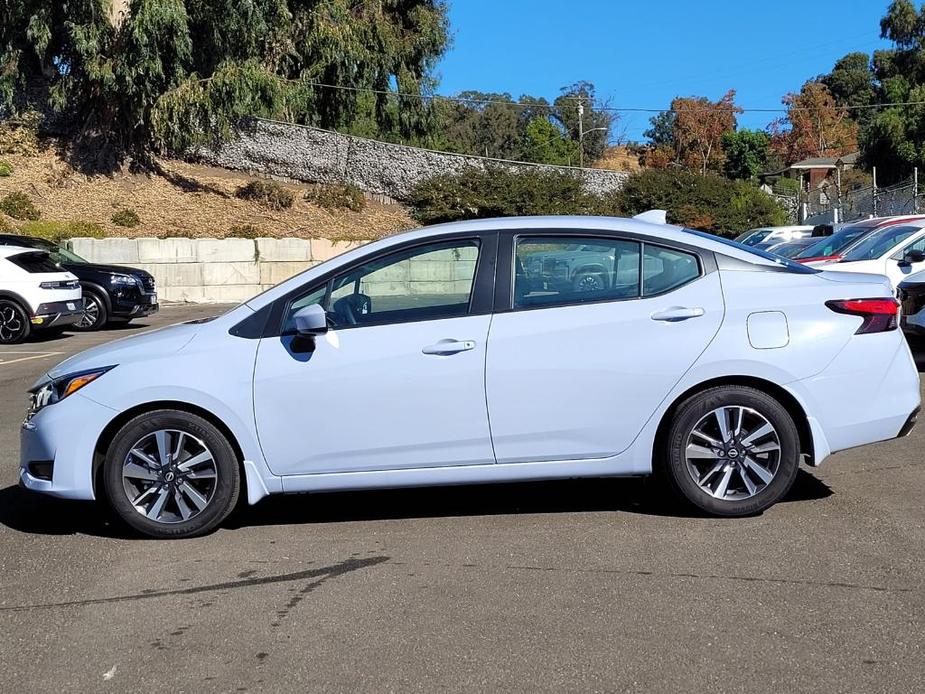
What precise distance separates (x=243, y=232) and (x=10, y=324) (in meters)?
15.7

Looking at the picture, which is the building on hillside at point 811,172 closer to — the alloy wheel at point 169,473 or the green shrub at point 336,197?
the green shrub at point 336,197

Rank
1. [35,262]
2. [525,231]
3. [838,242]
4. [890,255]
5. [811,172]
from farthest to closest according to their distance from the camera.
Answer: [811,172]
[35,262]
[838,242]
[890,255]
[525,231]

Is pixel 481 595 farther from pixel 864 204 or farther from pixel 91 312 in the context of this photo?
pixel 864 204

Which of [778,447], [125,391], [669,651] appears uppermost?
[125,391]

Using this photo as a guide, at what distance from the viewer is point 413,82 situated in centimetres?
4344

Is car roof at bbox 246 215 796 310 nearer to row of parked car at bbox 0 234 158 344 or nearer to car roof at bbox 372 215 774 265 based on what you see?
car roof at bbox 372 215 774 265

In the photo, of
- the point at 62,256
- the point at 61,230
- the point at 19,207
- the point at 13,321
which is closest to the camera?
the point at 13,321

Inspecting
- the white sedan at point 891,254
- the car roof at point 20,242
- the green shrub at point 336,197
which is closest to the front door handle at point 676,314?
the white sedan at point 891,254

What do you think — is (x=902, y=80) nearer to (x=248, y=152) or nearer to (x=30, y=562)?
(x=248, y=152)

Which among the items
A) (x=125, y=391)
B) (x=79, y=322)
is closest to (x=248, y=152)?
(x=79, y=322)

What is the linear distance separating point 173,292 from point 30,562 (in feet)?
79.0

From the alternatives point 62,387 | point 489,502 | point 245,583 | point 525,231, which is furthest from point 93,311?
point 245,583

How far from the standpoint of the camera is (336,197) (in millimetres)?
38688

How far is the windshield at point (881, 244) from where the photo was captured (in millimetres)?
14070
